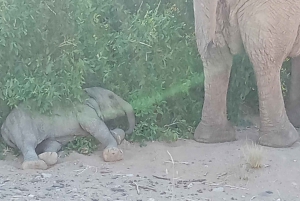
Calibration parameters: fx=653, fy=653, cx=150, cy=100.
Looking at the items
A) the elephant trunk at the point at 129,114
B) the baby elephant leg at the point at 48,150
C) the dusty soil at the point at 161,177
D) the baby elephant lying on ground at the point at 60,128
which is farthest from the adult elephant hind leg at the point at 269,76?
the baby elephant leg at the point at 48,150

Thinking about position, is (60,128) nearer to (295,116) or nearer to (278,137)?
(278,137)

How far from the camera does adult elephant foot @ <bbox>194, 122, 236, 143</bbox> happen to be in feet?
16.0

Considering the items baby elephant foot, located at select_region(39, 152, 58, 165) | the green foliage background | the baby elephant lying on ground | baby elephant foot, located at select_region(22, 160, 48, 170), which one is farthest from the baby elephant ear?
baby elephant foot, located at select_region(22, 160, 48, 170)

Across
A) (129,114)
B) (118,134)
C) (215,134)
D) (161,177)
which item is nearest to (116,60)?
(129,114)

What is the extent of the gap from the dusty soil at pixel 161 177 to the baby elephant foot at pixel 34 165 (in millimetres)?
39

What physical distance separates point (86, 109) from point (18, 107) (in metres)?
0.48

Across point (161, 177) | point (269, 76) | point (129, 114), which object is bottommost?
point (161, 177)

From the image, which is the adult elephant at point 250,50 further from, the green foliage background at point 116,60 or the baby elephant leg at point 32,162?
the baby elephant leg at point 32,162

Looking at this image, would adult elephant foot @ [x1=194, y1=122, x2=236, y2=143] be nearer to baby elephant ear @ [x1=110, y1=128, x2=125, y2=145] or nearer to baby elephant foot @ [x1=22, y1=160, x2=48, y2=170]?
baby elephant ear @ [x1=110, y1=128, x2=125, y2=145]

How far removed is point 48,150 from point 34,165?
1.03ft

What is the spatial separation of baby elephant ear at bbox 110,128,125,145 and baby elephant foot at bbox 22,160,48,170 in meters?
0.69

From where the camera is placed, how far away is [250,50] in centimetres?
454

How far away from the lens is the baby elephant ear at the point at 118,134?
464cm

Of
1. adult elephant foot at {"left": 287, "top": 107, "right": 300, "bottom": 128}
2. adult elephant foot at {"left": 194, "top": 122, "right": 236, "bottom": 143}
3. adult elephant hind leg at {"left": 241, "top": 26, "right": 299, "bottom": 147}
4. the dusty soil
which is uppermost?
adult elephant hind leg at {"left": 241, "top": 26, "right": 299, "bottom": 147}
